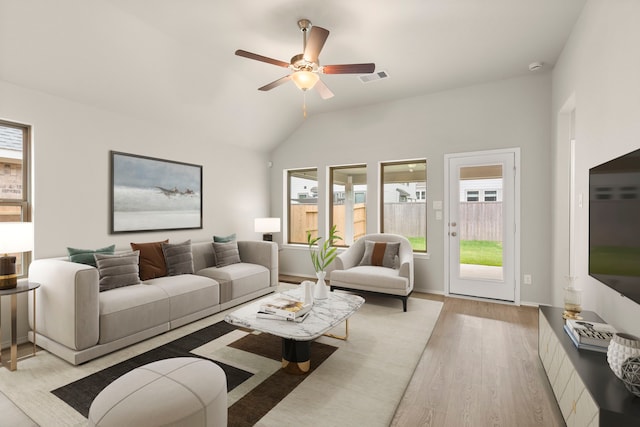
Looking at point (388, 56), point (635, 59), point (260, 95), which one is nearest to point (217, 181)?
point (260, 95)

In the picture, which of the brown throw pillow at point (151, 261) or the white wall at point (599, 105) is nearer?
the white wall at point (599, 105)

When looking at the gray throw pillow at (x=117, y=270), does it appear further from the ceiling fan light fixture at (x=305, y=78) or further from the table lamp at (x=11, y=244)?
the ceiling fan light fixture at (x=305, y=78)

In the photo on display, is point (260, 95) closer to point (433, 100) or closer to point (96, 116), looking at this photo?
point (96, 116)

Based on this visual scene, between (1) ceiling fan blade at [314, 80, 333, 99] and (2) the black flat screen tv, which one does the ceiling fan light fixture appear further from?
(2) the black flat screen tv

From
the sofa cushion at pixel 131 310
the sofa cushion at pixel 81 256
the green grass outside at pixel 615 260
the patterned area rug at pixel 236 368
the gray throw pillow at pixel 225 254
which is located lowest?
the patterned area rug at pixel 236 368

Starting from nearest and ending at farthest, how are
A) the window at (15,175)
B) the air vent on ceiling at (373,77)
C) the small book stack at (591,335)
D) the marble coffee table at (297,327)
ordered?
the small book stack at (591,335), the marble coffee table at (297,327), the window at (15,175), the air vent on ceiling at (373,77)

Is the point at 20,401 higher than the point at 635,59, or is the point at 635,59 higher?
the point at 635,59

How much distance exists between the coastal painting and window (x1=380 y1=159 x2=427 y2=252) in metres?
3.05

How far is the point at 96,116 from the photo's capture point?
3469 mm

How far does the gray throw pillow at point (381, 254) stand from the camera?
440cm

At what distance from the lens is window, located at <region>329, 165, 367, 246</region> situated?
5.45 metres

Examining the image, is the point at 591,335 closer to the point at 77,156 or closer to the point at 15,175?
the point at 77,156

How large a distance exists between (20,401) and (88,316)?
63cm

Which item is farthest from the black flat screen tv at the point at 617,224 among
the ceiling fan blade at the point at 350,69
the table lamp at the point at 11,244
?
the table lamp at the point at 11,244
